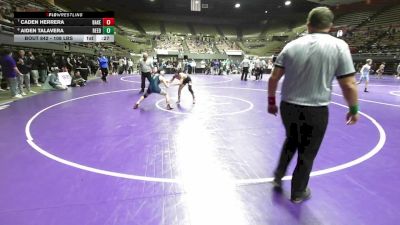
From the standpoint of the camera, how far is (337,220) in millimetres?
3029

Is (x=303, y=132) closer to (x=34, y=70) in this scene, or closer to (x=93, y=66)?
(x=34, y=70)

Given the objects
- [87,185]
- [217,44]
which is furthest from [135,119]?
[217,44]

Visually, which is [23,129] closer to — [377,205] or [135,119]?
[135,119]

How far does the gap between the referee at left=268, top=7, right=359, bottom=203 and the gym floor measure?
72cm

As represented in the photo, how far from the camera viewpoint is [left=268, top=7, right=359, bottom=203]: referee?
288 centimetres

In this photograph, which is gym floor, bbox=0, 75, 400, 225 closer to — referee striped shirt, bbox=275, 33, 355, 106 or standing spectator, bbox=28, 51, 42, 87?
referee striped shirt, bbox=275, 33, 355, 106

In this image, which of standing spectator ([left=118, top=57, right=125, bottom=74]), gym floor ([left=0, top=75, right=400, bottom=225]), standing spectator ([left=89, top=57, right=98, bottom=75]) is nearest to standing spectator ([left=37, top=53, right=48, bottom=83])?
standing spectator ([left=89, top=57, right=98, bottom=75])

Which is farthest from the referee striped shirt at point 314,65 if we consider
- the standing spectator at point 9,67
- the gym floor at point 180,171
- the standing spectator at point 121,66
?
the standing spectator at point 121,66

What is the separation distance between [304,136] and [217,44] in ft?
156

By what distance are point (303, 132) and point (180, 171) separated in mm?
1941

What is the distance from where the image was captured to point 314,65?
9.59 ft
